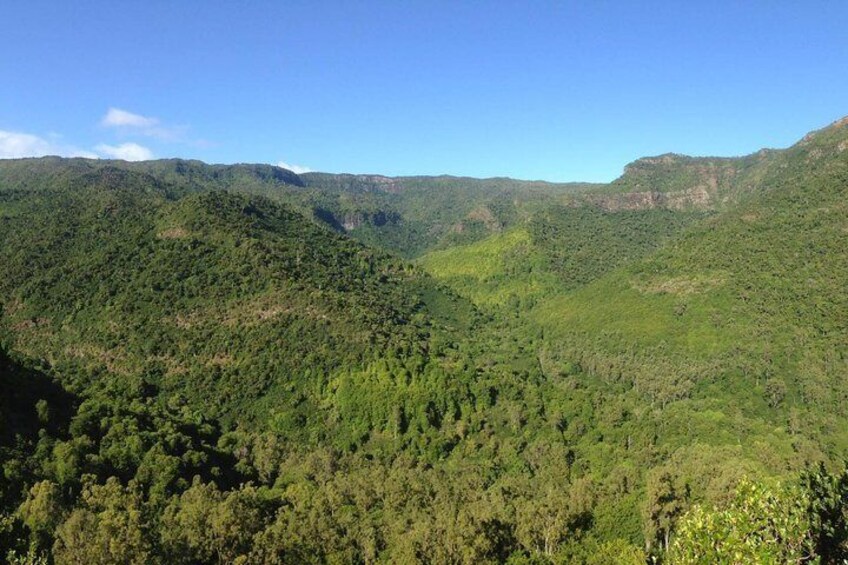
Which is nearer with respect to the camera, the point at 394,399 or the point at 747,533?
the point at 747,533

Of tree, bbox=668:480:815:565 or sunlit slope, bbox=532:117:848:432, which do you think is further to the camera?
sunlit slope, bbox=532:117:848:432

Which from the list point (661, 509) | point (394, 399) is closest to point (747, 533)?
point (661, 509)

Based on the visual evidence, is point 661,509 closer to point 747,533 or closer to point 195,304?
point 747,533


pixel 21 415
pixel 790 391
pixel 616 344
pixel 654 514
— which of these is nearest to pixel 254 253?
pixel 21 415

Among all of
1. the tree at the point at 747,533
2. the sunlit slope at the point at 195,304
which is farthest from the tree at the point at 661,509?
the sunlit slope at the point at 195,304

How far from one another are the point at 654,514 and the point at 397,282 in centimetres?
13063

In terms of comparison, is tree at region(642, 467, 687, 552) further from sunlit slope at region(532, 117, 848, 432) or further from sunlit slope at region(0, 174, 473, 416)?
sunlit slope at region(0, 174, 473, 416)

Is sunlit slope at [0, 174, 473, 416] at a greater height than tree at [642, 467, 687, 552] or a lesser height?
greater

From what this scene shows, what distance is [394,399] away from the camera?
108 metres

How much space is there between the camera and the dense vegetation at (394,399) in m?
48.8

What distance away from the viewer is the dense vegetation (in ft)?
160

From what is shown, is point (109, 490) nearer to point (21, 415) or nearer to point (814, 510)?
point (21, 415)

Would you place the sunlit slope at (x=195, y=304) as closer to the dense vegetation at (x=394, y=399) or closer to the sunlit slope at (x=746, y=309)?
the dense vegetation at (x=394, y=399)

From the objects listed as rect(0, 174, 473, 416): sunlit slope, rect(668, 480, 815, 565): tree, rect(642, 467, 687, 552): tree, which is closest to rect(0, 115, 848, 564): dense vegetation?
rect(668, 480, 815, 565): tree
